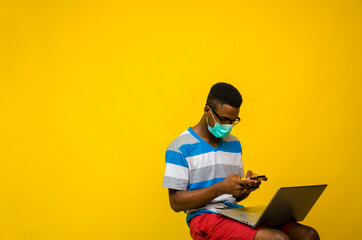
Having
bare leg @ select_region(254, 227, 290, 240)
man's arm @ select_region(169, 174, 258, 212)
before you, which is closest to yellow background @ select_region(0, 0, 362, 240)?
man's arm @ select_region(169, 174, 258, 212)

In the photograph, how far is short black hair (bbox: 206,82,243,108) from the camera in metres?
1.97

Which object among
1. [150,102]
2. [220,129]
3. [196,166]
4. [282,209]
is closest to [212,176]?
[196,166]

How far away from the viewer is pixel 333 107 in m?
3.04

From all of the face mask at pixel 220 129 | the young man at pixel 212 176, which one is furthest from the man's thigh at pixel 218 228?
the face mask at pixel 220 129

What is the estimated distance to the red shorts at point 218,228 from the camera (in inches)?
67.1

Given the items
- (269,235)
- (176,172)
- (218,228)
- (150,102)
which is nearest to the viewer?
(269,235)

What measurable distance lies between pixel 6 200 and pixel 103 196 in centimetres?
56

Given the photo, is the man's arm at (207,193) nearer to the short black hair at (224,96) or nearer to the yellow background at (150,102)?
the short black hair at (224,96)

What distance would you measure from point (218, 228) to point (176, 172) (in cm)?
30

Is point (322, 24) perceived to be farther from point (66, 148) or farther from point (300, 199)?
point (66, 148)

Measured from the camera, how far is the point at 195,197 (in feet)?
6.03

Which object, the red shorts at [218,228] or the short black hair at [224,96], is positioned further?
the short black hair at [224,96]

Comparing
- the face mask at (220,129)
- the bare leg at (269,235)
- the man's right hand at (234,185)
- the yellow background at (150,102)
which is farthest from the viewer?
the yellow background at (150,102)

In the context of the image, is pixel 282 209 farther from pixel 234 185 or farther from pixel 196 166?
pixel 196 166
